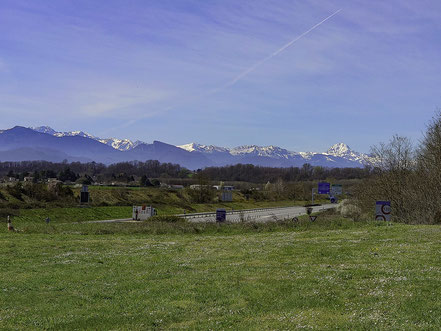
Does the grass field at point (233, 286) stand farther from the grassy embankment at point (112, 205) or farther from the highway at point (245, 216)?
the grassy embankment at point (112, 205)

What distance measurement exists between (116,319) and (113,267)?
8006 mm

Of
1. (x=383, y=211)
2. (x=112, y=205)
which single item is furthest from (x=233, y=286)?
(x=112, y=205)

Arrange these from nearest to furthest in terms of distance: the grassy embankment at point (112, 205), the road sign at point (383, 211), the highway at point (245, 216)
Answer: the road sign at point (383, 211) → the highway at point (245, 216) → the grassy embankment at point (112, 205)

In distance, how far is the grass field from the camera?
10070 mm

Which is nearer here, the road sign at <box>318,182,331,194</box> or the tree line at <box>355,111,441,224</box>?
the tree line at <box>355,111,441,224</box>

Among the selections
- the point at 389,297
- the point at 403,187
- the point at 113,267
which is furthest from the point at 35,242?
the point at 403,187

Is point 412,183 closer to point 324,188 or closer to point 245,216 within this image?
point 245,216

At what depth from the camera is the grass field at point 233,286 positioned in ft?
33.0

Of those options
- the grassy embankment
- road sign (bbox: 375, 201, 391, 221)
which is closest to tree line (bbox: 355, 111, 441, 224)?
road sign (bbox: 375, 201, 391, 221)

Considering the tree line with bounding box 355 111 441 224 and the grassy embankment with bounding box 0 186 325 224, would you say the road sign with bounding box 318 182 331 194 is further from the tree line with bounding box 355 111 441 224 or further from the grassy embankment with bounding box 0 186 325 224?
the tree line with bounding box 355 111 441 224

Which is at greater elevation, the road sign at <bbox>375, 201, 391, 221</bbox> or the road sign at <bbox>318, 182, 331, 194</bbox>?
the road sign at <bbox>318, 182, 331, 194</bbox>

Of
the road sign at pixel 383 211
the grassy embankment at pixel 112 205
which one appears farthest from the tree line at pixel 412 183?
the grassy embankment at pixel 112 205

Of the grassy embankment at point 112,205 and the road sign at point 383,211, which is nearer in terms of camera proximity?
the road sign at point 383,211

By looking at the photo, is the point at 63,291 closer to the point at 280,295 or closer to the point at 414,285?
the point at 280,295
